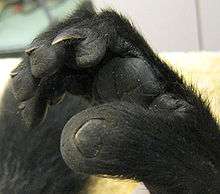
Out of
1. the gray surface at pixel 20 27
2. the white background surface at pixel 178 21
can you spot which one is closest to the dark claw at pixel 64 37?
the white background surface at pixel 178 21

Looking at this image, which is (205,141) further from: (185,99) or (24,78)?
(24,78)

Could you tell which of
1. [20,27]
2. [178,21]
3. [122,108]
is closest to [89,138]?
[122,108]

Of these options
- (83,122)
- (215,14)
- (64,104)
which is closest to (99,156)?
(83,122)

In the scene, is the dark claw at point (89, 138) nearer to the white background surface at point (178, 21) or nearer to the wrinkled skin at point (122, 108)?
the wrinkled skin at point (122, 108)

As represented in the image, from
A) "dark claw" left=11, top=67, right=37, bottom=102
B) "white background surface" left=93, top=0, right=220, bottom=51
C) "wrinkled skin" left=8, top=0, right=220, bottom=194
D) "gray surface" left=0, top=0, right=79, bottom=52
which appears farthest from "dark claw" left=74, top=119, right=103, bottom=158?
"gray surface" left=0, top=0, right=79, bottom=52

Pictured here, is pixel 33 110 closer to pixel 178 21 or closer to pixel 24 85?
pixel 24 85

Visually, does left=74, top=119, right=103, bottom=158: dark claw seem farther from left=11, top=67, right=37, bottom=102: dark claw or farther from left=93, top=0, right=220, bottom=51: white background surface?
left=93, top=0, right=220, bottom=51: white background surface

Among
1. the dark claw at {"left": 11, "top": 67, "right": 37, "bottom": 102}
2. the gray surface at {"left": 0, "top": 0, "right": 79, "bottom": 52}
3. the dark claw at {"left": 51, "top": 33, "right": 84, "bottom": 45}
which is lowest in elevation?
the gray surface at {"left": 0, "top": 0, "right": 79, "bottom": 52}

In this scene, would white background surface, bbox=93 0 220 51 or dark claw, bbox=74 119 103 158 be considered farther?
white background surface, bbox=93 0 220 51
